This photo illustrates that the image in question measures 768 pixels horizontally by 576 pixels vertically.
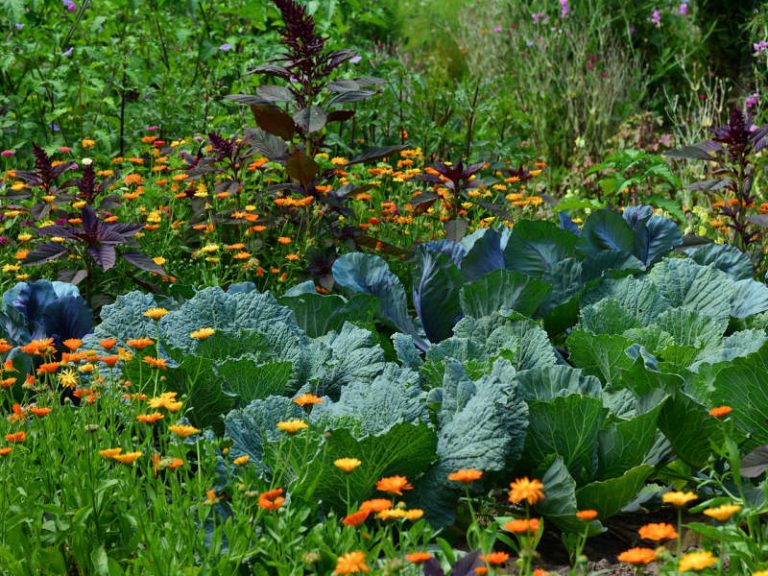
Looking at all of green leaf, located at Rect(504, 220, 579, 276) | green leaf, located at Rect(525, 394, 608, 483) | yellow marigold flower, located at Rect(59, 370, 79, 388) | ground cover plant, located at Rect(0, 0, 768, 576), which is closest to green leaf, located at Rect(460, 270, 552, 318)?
ground cover plant, located at Rect(0, 0, 768, 576)

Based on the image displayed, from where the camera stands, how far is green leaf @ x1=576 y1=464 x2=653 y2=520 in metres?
2.03

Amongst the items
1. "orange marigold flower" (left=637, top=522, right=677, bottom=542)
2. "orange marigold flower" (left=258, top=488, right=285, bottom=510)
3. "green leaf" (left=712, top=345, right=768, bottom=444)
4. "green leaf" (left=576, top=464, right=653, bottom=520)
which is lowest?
"green leaf" (left=576, top=464, right=653, bottom=520)

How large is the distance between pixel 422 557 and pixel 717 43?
8.43 metres

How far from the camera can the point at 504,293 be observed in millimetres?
2736

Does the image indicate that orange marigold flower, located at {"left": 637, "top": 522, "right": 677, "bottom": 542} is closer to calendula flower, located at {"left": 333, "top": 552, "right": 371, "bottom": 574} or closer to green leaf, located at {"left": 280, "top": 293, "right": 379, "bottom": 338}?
calendula flower, located at {"left": 333, "top": 552, "right": 371, "bottom": 574}

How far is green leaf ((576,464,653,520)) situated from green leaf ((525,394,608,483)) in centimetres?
7

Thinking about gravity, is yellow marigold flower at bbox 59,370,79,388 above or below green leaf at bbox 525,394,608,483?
above

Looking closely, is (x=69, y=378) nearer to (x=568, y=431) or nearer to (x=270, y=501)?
(x=270, y=501)

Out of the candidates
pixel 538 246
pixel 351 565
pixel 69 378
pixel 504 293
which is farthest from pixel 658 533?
pixel 538 246

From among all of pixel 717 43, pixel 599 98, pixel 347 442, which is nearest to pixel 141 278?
Answer: pixel 347 442

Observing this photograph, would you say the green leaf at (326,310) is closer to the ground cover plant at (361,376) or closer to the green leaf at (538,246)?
the ground cover plant at (361,376)

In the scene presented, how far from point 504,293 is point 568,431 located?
70 cm

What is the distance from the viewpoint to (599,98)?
7.29m

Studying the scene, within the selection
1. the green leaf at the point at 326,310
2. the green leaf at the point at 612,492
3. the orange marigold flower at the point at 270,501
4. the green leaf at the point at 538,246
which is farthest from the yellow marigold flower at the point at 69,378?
the green leaf at the point at 538,246
